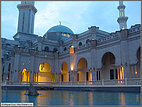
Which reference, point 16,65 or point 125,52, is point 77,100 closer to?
point 125,52

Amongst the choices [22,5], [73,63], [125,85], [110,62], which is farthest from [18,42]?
[125,85]

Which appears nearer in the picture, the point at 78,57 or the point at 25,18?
the point at 78,57

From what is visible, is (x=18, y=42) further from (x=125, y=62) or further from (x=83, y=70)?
(x=125, y=62)

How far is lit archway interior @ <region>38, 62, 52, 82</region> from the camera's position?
116ft

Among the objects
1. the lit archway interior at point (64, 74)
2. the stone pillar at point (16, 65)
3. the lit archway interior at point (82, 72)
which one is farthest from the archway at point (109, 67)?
the stone pillar at point (16, 65)


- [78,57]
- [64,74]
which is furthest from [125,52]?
[64,74]

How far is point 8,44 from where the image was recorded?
141 feet

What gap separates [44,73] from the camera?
117ft

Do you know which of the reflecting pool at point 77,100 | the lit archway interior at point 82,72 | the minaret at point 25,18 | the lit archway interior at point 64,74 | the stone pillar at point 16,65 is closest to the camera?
the reflecting pool at point 77,100

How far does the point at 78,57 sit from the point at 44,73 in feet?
34.9

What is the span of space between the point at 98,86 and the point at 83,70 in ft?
35.4

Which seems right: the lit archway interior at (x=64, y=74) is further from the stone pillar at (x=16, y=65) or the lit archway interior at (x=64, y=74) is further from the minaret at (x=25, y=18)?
the minaret at (x=25, y=18)

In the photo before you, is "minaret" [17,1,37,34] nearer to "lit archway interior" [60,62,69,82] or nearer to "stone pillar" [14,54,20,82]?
"lit archway interior" [60,62,69,82]

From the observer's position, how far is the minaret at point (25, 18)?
49031mm
